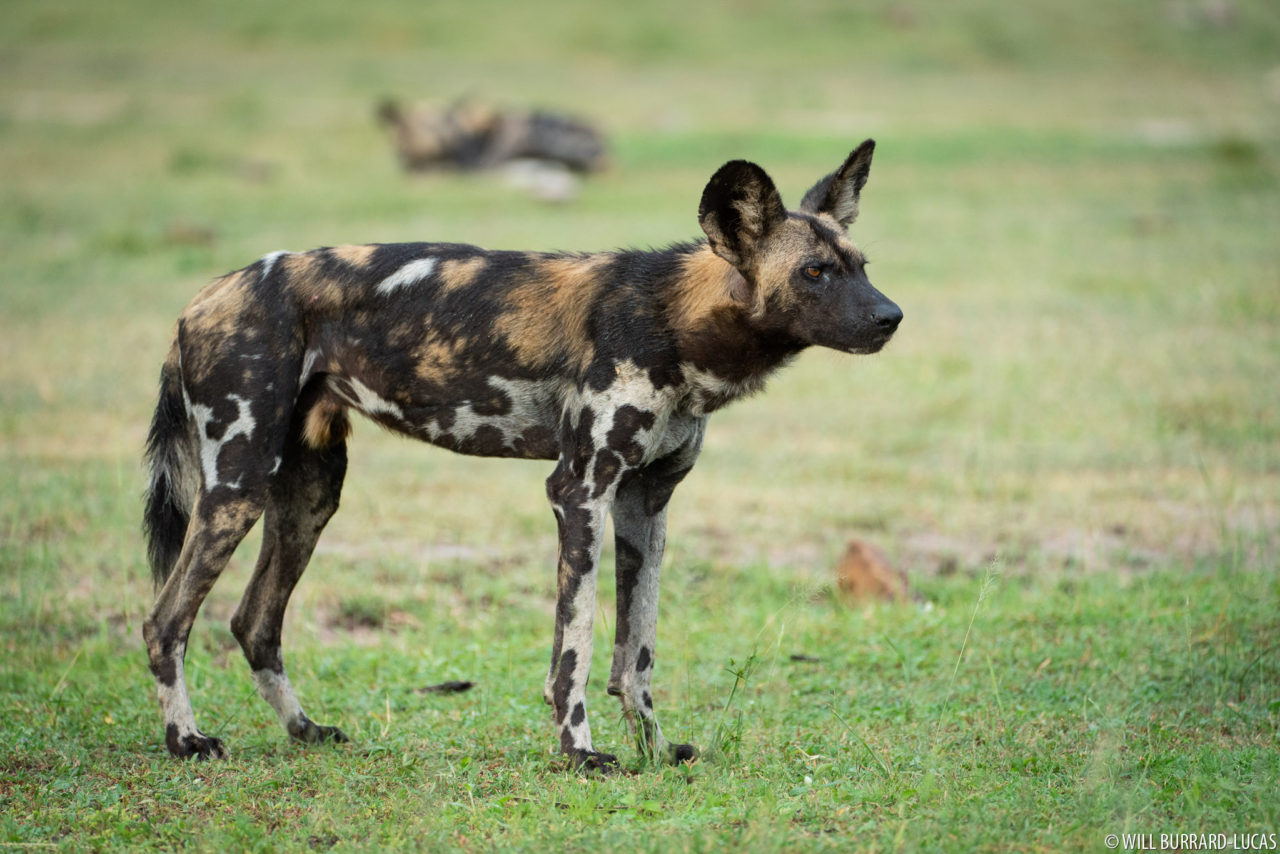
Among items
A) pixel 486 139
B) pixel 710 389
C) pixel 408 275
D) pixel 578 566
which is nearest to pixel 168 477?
pixel 408 275

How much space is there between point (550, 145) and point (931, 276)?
10477 millimetres

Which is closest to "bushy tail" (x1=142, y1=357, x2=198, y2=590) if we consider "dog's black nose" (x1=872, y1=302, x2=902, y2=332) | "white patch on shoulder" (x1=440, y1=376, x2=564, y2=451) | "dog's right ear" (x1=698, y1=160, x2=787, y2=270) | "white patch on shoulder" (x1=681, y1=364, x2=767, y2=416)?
"white patch on shoulder" (x1=440, y1=376, x2=564, y2=451)

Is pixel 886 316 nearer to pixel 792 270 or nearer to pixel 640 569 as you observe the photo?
pixel 792 270

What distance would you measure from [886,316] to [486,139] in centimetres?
2192

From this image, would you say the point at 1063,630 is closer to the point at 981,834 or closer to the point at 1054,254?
the point at 981,834

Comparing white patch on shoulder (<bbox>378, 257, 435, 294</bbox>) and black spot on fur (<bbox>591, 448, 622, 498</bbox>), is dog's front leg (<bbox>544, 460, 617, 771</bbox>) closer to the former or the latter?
black spot on fur (<bbox>591, 448, 622, 498</bbox>)

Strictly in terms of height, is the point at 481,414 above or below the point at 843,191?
below

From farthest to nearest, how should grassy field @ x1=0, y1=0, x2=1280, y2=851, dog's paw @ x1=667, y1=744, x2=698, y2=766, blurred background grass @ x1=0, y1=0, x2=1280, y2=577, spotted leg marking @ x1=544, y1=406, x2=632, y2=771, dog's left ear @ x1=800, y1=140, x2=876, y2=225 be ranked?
1. blurred background grass @ x1=0, y1=0, x2=1280, y2=577
2. dog's left ear @ x1=800, y1=140, x2=876, y2=225
3. dog's paw @ x1=667, y1=744, x2=698, y2=766
4. spotted leg marking @ x1=544, y1=406, x2=632, y2=771
5. grassy field @ x1=0, y1=0, x2=1280, y2=851

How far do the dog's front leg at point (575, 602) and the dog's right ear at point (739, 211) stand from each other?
3.26 ft

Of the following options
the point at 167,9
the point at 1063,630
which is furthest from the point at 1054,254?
the point at 167,9

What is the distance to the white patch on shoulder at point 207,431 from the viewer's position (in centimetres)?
543

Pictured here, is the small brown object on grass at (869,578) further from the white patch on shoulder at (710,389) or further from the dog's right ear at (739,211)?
the dog's right ear at (739,211)

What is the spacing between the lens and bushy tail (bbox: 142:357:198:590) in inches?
227

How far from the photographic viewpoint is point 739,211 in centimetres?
501
